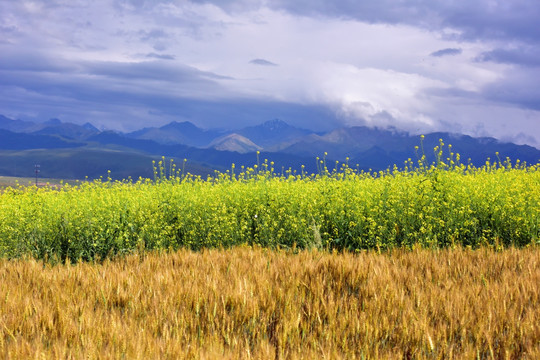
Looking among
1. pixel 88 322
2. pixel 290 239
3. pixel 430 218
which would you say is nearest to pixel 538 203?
pixel 430 218

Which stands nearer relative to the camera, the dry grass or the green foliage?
the dry grass

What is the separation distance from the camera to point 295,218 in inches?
324

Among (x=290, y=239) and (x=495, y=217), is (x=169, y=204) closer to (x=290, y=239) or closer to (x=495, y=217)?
(x=290, y=239)

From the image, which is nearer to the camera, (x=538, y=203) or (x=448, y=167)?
(x=538, y=203)

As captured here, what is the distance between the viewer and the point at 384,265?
4352 millimetres

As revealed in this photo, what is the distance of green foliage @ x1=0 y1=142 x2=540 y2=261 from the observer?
825 centimetres

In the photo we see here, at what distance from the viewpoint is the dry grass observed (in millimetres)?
2781

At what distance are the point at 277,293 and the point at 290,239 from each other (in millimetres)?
4834

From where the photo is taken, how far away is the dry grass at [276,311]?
9.12 ft

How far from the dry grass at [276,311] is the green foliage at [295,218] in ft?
10.7

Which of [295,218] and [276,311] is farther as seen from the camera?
[295,218]

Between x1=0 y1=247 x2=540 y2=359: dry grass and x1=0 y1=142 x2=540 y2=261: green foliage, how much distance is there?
10.7 feet

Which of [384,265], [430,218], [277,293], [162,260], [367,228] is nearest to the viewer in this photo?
[277,293]

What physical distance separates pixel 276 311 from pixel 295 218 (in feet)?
15.9
